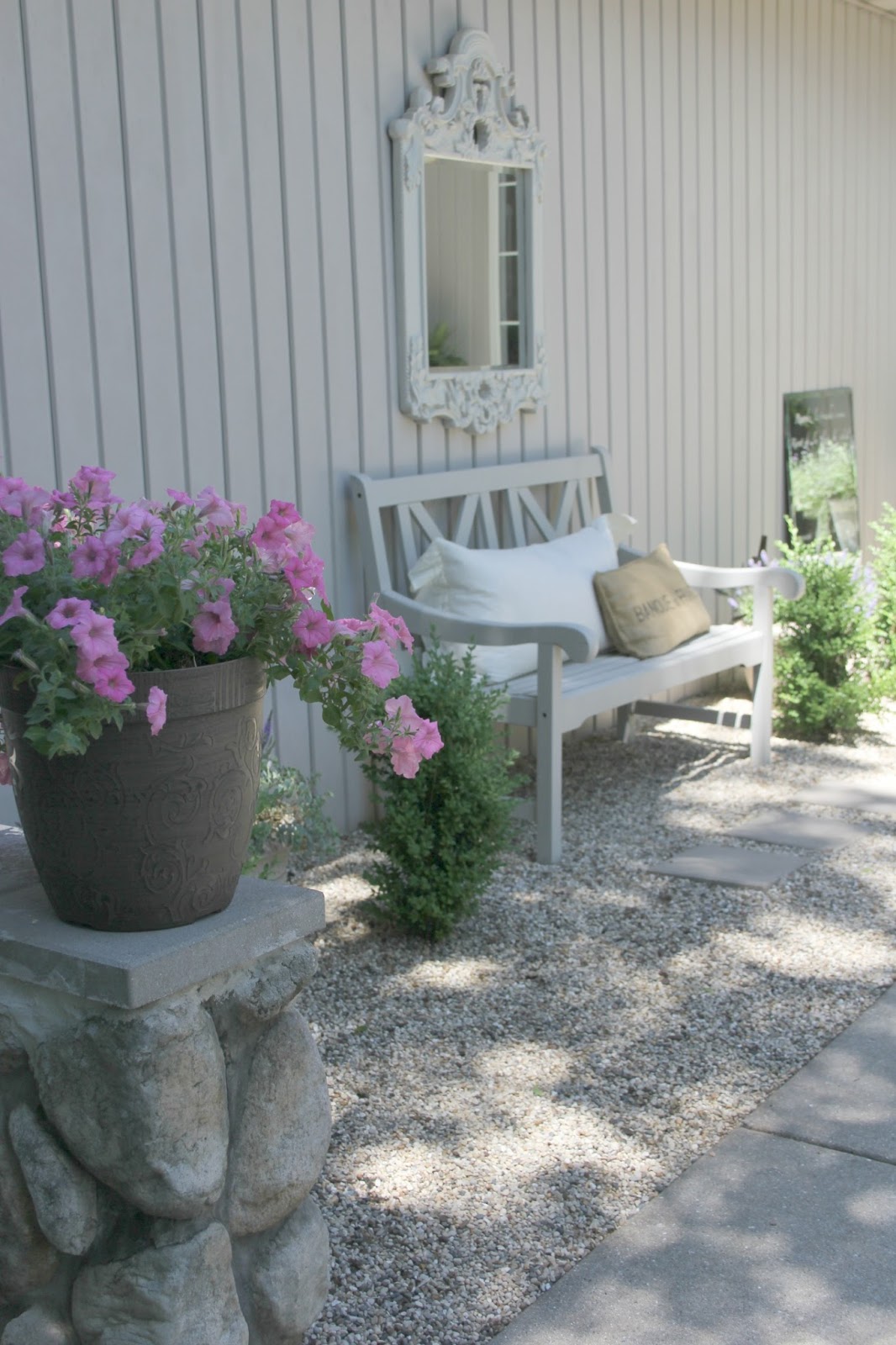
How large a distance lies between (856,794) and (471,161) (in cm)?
259

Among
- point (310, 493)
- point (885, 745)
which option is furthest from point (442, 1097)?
point (885, 745)

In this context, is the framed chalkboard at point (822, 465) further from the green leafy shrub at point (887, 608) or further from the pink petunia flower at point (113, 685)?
the pink petunia flower at point (113, 685)

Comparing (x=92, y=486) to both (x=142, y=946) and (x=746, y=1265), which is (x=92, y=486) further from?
(x=746, y=1265)

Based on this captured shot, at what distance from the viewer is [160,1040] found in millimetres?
1729

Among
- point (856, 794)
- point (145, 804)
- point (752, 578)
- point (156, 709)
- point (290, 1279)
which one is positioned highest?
point (156, 709)

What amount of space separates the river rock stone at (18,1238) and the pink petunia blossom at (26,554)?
0.72m

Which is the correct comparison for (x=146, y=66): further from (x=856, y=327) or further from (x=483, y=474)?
(x=856, y=327)

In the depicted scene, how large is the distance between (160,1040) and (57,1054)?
0.14m

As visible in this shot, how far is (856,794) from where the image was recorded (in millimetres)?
5188

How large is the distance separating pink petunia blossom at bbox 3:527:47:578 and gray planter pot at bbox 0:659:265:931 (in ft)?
0.43

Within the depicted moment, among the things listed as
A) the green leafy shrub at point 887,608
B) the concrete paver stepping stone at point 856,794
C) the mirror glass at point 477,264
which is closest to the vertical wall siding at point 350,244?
the mirror glass at point 477,264

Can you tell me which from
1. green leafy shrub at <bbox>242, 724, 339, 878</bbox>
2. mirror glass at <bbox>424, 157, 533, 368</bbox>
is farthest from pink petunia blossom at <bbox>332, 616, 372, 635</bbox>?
mirror glass at <bbox>424, 157, 533, 368</bbox>

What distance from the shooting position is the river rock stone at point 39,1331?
6.03 ft

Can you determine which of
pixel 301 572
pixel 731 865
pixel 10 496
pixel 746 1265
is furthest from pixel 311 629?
pixel 731 865
